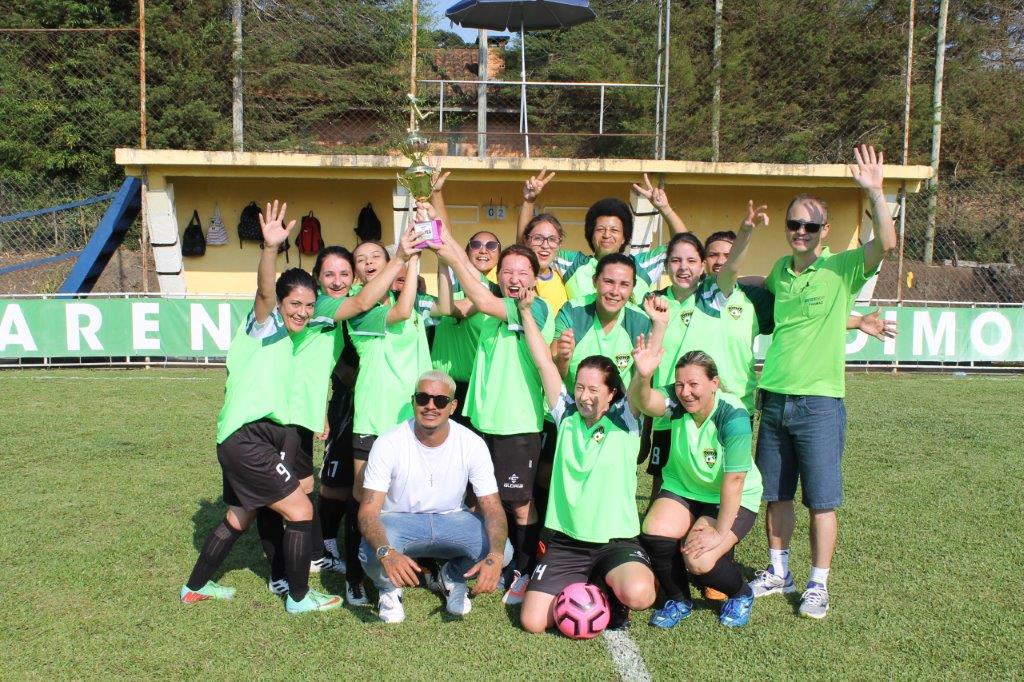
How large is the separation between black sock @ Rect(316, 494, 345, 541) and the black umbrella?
10.7 metres

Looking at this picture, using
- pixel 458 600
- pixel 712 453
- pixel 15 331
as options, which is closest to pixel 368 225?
pixel 15 331

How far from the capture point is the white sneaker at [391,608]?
441cm

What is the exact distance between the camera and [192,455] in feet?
26.1

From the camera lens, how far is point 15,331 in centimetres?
1267

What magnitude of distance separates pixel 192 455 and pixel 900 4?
80.5 feet

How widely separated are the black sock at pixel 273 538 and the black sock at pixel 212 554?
28 centimetres

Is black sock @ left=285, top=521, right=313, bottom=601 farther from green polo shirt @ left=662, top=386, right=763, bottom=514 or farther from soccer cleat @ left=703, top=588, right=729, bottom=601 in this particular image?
soccer cleat @ left=703, top=588, right=729, bottom=601

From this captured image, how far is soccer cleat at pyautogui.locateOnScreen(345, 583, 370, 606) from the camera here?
185 inches

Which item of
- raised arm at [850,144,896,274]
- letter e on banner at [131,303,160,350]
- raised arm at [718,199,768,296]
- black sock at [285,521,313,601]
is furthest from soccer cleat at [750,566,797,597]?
letter e on banner at [131,303,160,350]

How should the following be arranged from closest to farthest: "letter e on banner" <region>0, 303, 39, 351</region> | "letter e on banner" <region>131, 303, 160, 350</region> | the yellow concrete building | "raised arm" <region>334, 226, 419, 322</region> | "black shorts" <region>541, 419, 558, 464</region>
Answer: "raised arm" <region>334, 226, 419, 322</region> → "black shorts" <region>541, 419, 558, 464</region> → "letter e on banner" <region>0, 303, 39, 351</region> → "letter e on banner" <region>131, 303, 160, 350</region> → the yellow concrete building

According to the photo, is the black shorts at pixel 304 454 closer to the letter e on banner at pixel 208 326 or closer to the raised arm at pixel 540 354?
the raised arm at pixel 540 354

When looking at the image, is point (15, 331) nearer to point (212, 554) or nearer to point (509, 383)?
point (212, 554)

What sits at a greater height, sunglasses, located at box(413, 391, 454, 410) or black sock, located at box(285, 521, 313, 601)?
sunglasses, located at box(413, 391, 454, 410)

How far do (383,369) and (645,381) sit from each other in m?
1.44
